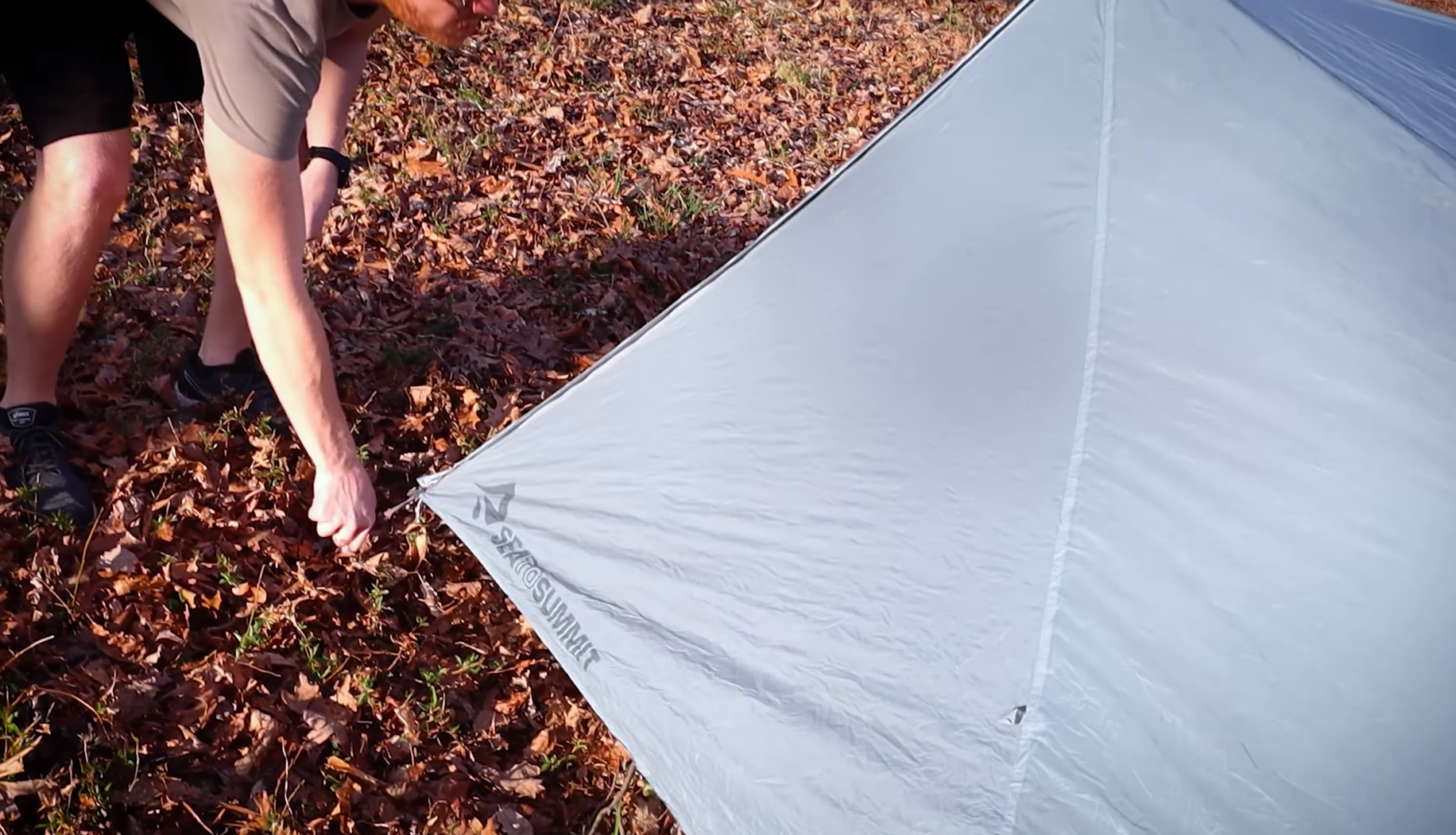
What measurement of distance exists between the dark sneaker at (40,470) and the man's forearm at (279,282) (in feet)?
3.88

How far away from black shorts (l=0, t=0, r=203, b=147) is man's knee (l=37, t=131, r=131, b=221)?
23mm

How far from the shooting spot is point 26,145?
4.38 meters

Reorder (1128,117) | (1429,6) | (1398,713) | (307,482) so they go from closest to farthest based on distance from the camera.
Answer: (1398,713)
(1128,117)
(307,482)
(1429,6)

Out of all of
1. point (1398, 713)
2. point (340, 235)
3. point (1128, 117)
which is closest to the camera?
point (1398, 713)

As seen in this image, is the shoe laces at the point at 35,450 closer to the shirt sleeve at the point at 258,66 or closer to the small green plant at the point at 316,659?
the small green plant at the point at 316,659

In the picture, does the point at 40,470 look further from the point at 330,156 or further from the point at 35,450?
the point at 330,156

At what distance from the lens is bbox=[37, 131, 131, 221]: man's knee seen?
8.03 feet

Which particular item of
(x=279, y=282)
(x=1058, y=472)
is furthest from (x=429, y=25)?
(x=1058, y=472)

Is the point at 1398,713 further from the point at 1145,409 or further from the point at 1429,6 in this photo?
the point at 1429,6

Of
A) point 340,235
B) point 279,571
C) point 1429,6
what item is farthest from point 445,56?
point 1429,6

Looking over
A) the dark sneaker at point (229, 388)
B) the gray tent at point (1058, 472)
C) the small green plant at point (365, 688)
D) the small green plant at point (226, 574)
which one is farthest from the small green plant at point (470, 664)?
the dark sneaker at point (229, 388)

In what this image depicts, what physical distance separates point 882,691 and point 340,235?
324cm

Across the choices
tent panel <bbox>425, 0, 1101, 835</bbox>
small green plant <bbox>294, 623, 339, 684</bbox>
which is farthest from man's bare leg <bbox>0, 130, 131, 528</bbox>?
tent panel <bbox>425, 0, 1101, 835</bbox>

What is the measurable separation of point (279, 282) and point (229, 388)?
1.51 meters
